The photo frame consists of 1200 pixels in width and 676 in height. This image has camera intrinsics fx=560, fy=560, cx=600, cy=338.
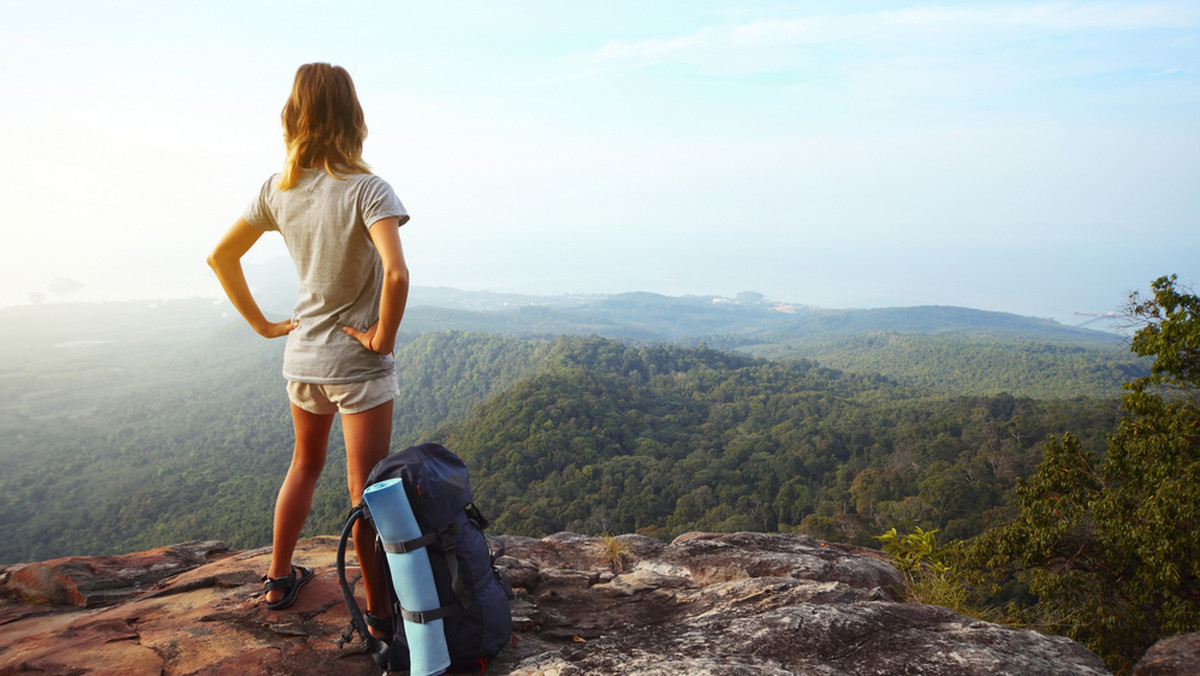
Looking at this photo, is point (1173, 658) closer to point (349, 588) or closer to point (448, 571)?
point (448, 571)

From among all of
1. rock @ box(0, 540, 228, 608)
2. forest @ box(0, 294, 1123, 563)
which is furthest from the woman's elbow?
forest @ box(0, 294, 1123, 563)

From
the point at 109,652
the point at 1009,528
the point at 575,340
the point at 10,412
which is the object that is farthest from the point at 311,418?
the point at 10,412

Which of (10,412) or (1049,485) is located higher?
(1049,485)

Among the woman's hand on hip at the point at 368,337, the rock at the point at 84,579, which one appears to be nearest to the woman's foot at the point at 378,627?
the woman's hand on hip at the point at 368,337

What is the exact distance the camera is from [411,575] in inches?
82.0

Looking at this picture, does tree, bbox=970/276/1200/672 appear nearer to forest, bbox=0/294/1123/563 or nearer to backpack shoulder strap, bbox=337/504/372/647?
backpack shoulder strap, bbox=337/504/372/647

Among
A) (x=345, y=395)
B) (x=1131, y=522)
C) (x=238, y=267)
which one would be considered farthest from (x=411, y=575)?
(x=1131, y=522)

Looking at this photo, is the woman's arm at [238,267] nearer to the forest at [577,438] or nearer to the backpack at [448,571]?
the backpack at [448,571]

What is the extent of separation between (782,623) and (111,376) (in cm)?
11761

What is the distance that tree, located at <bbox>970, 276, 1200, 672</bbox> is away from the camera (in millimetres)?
7008

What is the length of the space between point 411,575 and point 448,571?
0.44 feet

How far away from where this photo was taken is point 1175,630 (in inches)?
274

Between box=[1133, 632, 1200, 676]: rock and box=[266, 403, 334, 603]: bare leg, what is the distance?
4.45 meters

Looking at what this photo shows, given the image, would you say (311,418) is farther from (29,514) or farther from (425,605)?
(29,514)
